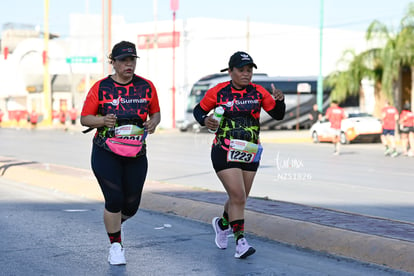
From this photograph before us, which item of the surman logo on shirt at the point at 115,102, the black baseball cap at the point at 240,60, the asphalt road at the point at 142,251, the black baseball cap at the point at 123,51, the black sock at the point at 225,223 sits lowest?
the asphalt road at the point at 142,251

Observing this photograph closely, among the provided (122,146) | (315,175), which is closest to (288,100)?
(315,175)

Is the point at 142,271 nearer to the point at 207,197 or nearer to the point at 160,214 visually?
the point at 160,214

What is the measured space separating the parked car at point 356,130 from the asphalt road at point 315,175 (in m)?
3.56

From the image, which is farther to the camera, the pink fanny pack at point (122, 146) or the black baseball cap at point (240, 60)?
the black baseball cap at point (240, 60)

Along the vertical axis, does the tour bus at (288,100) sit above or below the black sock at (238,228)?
below

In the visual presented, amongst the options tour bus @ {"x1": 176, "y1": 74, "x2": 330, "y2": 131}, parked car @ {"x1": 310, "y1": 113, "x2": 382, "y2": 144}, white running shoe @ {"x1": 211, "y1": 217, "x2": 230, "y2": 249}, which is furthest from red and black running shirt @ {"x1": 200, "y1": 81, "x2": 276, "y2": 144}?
tour bus @ {"x1": 176, "y1": 74, "x2": 330, "y2": 131}

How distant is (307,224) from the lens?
8117mm

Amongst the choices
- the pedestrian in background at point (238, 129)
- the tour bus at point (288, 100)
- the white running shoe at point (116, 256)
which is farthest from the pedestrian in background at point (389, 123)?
the tour bus at point (288, 100)

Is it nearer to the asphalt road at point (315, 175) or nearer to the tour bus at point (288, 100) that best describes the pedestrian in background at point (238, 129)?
the asphalt road at point (315, 175)

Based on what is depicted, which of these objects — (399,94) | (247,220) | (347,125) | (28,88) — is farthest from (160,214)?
(28,88)

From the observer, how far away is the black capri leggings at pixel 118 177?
6785 mm

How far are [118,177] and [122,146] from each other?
293 mm

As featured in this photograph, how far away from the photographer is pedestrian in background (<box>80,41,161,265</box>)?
265 inches

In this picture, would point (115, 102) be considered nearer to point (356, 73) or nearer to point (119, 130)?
→ point (119, 130)
